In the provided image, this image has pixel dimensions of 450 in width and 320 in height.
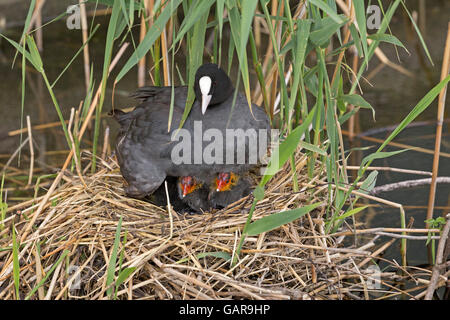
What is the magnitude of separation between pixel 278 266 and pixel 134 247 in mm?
398

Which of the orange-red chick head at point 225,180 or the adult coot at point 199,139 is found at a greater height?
the adult coot at point 199,139

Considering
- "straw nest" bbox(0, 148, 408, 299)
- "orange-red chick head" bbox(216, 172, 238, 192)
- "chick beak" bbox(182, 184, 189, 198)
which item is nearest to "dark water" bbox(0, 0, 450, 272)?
"straw nest" bbox(0, 148, 408, 299)

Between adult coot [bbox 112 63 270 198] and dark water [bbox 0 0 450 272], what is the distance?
0.71 m

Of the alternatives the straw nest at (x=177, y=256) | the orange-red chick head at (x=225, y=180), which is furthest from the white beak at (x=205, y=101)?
the straw nest at (x=177, y=256)

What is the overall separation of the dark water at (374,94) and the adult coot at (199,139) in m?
0.71

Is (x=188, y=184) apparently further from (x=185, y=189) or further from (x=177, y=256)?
(x=177, y=256)

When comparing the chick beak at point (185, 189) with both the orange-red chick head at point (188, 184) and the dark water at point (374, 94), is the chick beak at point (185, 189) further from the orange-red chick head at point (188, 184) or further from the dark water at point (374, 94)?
the dark water at point (374, 94)

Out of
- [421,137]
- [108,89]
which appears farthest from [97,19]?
[421,137]

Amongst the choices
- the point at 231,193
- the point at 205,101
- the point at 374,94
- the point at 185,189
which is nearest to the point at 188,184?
the point at 185,189

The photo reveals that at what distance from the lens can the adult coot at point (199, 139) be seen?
1800 millimetres

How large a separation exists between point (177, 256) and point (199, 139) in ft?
1.10

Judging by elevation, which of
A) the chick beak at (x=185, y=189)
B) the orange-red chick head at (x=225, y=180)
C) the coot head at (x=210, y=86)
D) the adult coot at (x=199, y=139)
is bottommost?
the chick beak at (x=185, y=189)

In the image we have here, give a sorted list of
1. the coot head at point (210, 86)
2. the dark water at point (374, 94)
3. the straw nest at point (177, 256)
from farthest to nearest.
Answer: the dark water at point (374, 94), the coot head at point (210, 86), the straw nest at point (177, 256)

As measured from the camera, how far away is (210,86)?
1798 millimetres
